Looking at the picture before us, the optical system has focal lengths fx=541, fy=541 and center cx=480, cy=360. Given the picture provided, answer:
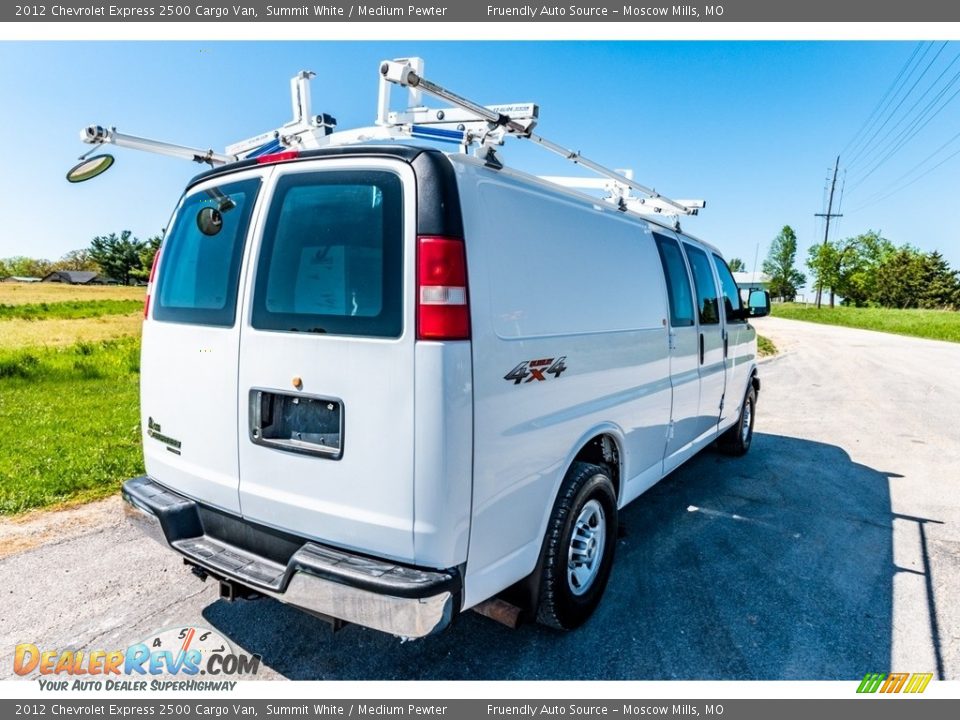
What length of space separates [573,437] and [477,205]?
4.23 ft

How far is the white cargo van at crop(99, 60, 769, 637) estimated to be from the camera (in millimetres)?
2039

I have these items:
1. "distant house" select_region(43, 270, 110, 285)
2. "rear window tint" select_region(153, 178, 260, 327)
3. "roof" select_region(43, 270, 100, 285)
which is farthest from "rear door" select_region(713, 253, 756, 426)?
"roof" select_region(43, 270, 100, 285)

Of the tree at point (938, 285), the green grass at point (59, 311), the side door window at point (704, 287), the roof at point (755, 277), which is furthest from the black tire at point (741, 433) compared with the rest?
the roof at point (755, 277)

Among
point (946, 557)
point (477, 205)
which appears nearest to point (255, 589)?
point (477, 205)

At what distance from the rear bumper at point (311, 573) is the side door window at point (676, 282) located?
9.34ft

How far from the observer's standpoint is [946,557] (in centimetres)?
401

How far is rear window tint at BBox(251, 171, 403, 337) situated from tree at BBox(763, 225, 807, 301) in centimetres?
10617

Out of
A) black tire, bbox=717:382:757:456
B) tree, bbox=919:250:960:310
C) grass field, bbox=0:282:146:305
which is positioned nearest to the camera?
black tire, bbox=717:382:757:456

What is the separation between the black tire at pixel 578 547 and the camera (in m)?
2.72

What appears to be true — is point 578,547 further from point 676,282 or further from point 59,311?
point 59,311

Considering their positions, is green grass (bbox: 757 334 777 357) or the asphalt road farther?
green grass (bbox: 757 334 777 357)

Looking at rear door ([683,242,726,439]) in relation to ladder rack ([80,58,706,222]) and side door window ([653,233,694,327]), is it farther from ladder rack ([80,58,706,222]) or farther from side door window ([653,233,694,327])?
ladder rack ([80,58,706,222])

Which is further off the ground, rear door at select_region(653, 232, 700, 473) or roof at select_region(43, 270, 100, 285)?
roof at select_region(43, 270, 100, 285)

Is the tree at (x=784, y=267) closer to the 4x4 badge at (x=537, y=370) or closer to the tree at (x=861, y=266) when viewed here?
the tree at (x=861, y=266)
